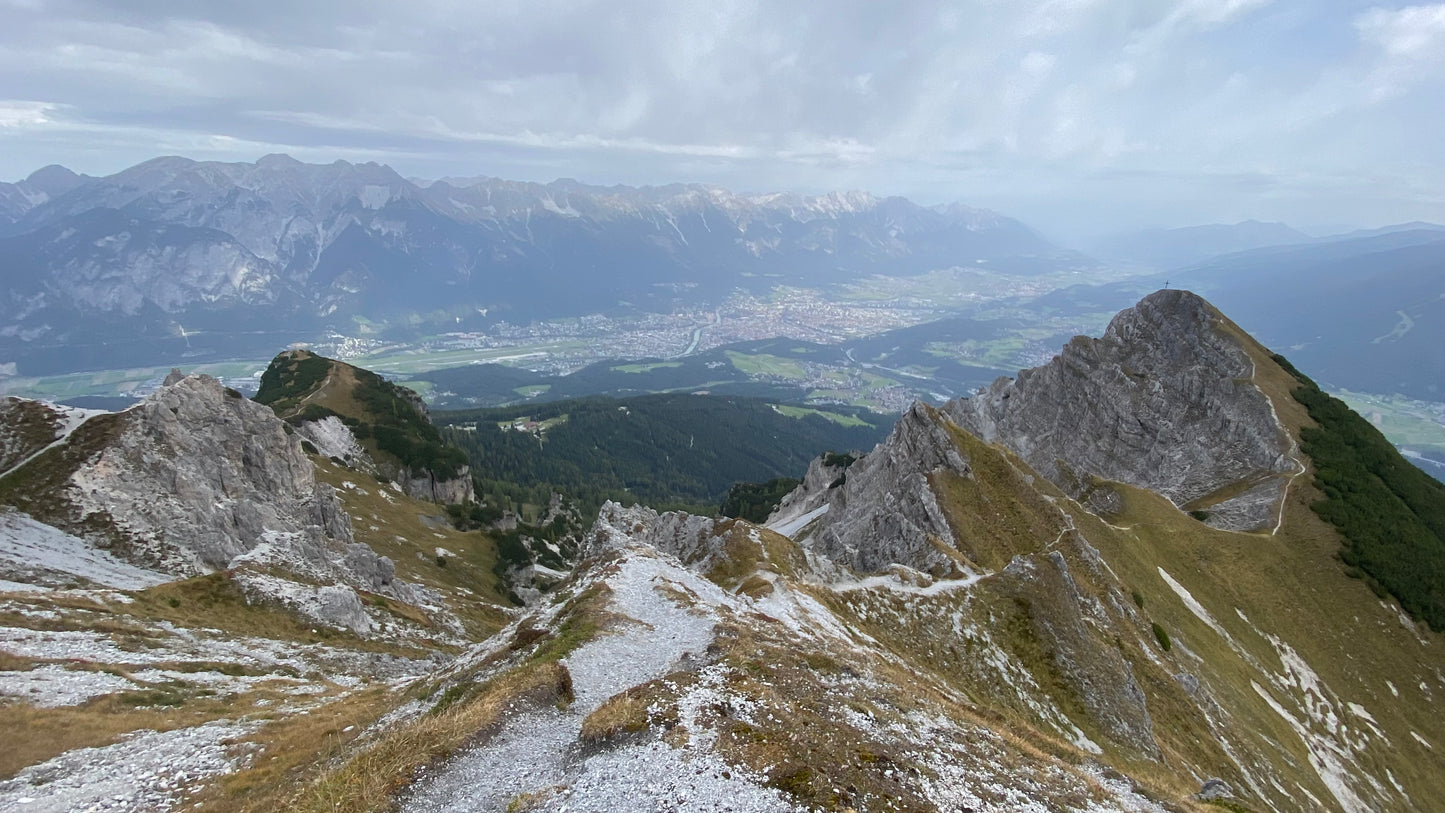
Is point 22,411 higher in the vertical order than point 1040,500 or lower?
higher

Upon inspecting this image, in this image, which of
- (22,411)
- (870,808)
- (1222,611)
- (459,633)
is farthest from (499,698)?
(1222,611)

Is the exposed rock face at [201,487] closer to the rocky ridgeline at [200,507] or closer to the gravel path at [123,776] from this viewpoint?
the rocky ridgeline at [200,507]

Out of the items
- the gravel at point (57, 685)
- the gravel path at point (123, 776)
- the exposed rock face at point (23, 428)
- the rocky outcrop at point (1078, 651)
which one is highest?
the exposed rock face at point (23, 428)

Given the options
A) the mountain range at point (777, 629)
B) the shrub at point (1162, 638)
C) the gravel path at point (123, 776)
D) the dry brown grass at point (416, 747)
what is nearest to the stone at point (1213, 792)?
the mountain range at point (777, 629)

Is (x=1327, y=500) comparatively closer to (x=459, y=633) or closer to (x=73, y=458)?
(x=459, y=633)

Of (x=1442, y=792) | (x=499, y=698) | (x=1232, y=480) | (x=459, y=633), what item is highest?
(x=499, y=698)
